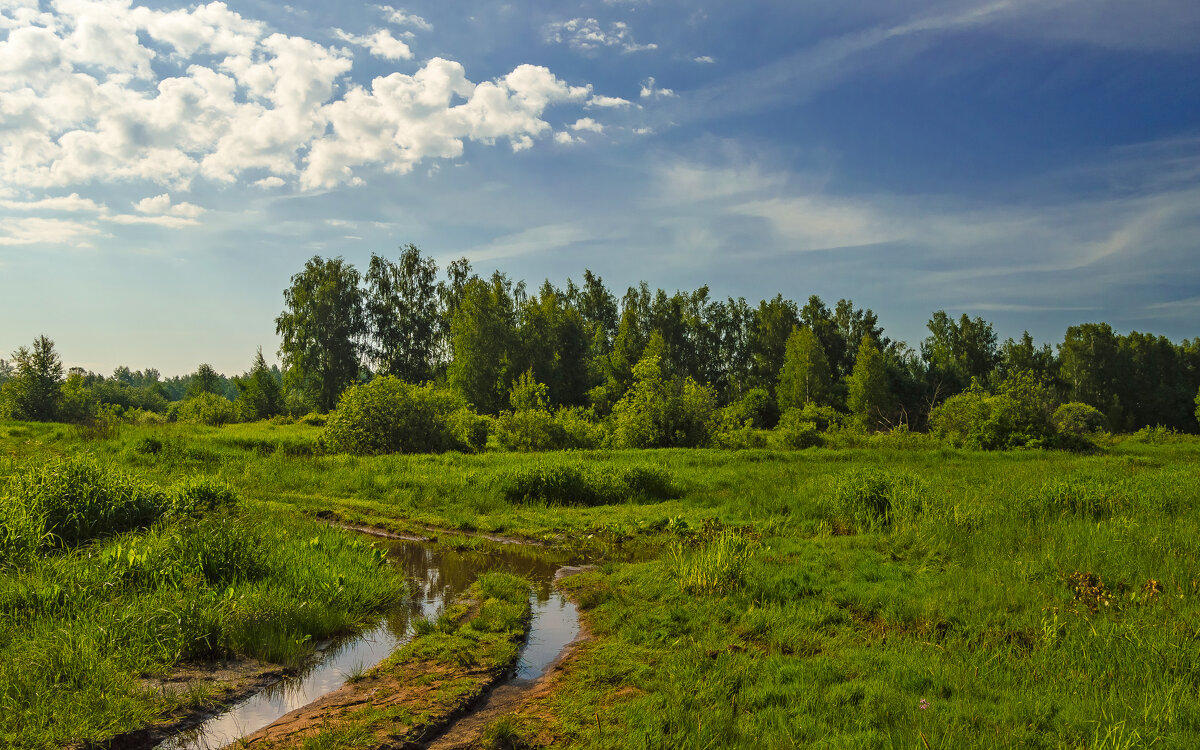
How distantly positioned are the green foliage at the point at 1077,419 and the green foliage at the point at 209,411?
191 feet

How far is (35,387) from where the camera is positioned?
4466 cm

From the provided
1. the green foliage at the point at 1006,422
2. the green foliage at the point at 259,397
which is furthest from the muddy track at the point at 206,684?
the green foliage at the point at 259,397

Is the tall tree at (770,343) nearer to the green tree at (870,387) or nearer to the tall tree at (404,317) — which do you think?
A: the green tree at (870,387)

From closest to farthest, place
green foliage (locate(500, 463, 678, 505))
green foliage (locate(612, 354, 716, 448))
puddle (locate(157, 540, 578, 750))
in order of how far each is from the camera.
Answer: puddle (locate(157, 540, 578, 750)) < green foliage (locate(500, 463, 678, 505)) < green foliage (locate(612, 354, 716, 448))

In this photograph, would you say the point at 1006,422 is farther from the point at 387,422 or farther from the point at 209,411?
the point at 209,411

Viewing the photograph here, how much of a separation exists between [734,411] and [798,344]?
39.1 metres

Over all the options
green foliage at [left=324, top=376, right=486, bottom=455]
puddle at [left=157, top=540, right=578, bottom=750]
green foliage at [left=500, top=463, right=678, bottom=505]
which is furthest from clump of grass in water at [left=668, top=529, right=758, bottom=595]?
green foliage at [left=324, top=376, right=486, bottom=455]

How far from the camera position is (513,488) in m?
18.7

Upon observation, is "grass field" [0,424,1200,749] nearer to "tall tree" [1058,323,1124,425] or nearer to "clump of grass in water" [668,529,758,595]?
"clump of grass in water" [668,529,758,595]

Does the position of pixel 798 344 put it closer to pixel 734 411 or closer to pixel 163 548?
pixel 734 411

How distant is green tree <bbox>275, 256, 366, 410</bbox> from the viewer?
59000 mm

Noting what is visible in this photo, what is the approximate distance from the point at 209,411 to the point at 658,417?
1626 inches

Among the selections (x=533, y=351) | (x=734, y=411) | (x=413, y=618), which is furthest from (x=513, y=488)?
(x=533, y=351)

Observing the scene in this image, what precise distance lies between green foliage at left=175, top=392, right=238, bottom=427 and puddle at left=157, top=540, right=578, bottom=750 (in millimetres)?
46825
